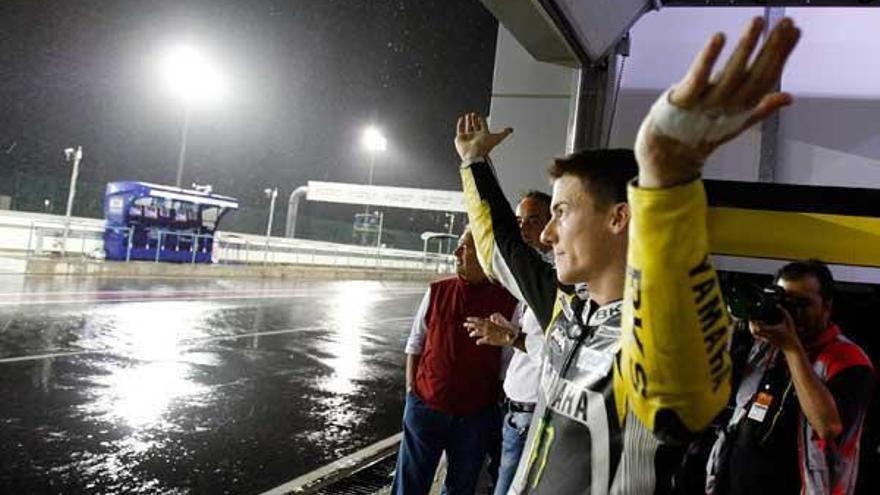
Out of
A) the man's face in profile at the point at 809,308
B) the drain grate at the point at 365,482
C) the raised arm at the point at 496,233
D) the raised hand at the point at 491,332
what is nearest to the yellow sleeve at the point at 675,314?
the raised arm at the point at 496,233

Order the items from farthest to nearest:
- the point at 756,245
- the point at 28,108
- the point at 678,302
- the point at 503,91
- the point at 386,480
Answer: the point at 28,108
the point at 503,91
the point at 386,480
the point at 756,245
the point at 678,302

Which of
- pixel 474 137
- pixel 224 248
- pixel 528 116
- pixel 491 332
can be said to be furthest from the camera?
pixel 224 248

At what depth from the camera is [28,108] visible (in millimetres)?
42469

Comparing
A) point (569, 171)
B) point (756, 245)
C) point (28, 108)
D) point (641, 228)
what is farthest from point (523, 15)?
point (28, 108)

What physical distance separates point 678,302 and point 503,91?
460cm

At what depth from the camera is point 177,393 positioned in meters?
6.89

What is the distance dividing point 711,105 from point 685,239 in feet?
0.67

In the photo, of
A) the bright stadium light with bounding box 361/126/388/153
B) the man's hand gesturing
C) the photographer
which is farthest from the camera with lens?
the bright stadium light with bounding box 361/126/388/153

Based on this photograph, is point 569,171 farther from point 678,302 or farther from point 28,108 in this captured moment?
point 28,108

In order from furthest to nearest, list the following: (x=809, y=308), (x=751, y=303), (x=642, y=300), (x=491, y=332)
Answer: (x=491, y=332) < (x=809, y=308) < (x=751, y=303) < (x=642, y=300)

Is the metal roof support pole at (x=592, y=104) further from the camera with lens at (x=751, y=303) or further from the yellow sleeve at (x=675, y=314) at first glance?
the yellow sleeve at (x=675, y=314)

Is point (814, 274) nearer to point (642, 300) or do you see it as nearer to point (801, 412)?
point (801, 412)

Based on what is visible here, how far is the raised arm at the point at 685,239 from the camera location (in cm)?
90

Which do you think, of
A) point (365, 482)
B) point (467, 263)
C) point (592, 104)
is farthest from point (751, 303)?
point (365, 482)
